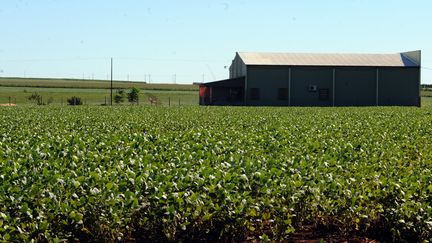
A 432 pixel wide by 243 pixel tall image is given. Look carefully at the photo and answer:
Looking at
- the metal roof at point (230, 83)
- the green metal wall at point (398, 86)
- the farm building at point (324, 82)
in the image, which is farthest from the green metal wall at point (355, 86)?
the metal roof at point (230, 83)

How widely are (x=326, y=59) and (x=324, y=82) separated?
3.98 metres

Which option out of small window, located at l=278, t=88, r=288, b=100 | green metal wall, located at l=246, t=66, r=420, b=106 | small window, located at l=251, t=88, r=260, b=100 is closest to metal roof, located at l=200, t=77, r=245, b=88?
small window, located at l=251, t=88, r=260, b=100

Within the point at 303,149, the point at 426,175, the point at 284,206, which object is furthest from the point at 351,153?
the point at 284,206

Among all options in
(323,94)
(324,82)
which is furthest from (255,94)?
(324,82)

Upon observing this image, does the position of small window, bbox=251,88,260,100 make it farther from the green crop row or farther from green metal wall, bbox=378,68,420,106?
the green crop row

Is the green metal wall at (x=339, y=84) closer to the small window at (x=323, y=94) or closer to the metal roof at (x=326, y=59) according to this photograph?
the small window at (x=323, y=94)

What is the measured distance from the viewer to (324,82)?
190ft

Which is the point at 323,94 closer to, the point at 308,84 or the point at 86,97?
the point at 308,84

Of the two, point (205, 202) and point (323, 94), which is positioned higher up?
point (323, 94)

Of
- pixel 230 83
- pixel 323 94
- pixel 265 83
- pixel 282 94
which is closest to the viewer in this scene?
pixel 265 83

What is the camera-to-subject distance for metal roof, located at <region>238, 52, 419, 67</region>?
58531mm

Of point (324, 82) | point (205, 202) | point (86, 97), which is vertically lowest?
point (205, 202)

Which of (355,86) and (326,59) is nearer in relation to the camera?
(355,86)

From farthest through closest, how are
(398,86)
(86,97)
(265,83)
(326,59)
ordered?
(86,97) → (326,59) → (398,86) → (265,83)
